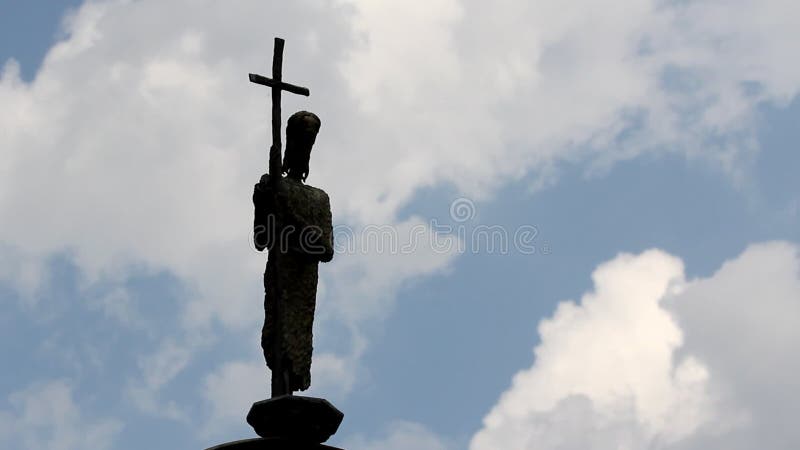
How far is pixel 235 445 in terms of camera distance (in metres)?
11.2

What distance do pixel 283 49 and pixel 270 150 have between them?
41.6 inches

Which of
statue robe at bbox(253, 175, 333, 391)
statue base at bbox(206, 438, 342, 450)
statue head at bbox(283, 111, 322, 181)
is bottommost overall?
statue base at bbox(206, 438, 342, 450)

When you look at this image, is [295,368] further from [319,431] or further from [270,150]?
[270,150]

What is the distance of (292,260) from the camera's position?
1250 cm

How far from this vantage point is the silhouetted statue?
1220 centimetres

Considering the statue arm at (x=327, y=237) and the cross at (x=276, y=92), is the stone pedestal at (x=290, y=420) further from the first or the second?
the cross at (x=276, y=92)

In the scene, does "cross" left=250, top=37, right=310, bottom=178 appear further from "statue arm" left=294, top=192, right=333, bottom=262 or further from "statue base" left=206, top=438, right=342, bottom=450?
"statue base" left=206, top=438, right=342, bottom=450

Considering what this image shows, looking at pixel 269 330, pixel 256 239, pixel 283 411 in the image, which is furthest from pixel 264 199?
pixel 283 411

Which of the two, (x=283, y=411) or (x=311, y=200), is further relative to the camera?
(x=311, y=200)

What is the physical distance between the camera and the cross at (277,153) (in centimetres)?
1209

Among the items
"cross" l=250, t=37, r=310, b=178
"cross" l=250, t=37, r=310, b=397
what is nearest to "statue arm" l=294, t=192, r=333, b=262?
"cross" l=250, t=37, r=310, b=397

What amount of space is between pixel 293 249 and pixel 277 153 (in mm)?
855

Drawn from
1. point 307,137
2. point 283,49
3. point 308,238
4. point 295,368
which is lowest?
point 295,368

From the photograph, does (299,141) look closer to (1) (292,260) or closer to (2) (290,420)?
(1) (292,260)
